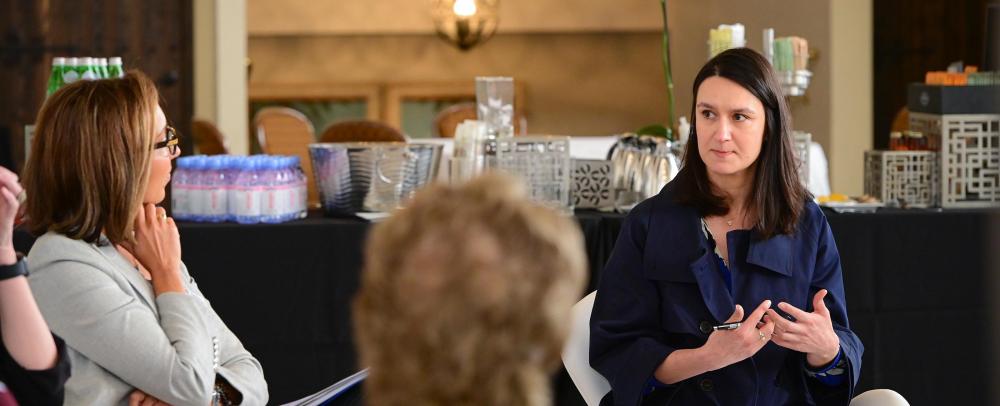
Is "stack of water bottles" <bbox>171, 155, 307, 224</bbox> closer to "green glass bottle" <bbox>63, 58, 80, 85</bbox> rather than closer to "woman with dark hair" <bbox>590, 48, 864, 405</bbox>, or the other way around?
"green glass bottle" <bbox>63, 58, 80, 85</bbox>

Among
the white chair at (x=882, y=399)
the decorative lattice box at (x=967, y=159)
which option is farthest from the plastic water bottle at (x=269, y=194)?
the decorative lattice box at (x=967, y=159)

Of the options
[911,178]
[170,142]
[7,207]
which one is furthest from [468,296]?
[911,178]

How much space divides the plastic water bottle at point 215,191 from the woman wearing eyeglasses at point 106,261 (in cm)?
110

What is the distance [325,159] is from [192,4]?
3335mm

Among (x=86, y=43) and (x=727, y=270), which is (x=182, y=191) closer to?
(x=727, y=270)

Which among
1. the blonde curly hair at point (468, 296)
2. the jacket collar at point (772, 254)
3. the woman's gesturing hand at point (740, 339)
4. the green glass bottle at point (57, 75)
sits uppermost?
the green glass bottle at point (57, 75)

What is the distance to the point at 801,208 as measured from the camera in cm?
217

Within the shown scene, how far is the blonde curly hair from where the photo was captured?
2.51 feet

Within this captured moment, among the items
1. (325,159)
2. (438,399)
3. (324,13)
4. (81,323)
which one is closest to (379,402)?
(438,399)

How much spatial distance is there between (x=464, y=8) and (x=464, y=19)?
0.23 ft

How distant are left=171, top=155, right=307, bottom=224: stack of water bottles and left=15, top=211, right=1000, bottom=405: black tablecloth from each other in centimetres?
6

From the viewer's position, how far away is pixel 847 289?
10.4 feet

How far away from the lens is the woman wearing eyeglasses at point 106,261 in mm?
1877

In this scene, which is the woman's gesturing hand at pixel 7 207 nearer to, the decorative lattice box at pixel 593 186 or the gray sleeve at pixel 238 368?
the gray sleeve at pixel 238 368
